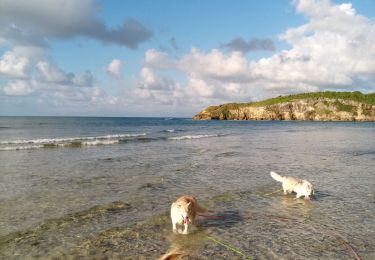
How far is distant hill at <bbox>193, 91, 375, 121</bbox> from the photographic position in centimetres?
14612

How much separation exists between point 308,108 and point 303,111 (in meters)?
2.95

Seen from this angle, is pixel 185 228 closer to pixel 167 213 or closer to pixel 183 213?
pixel 183 213

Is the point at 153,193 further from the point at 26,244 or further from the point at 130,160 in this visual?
the point at 130,160

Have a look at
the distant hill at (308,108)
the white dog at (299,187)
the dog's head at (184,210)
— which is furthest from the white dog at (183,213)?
the distant hill at (308,108)

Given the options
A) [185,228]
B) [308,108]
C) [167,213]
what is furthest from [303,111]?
[185,228]

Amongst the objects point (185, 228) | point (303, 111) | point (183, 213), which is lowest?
point (185, 228)

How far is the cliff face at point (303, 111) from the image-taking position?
14538cm

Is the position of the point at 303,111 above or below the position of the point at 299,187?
above

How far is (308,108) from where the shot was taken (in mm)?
155500

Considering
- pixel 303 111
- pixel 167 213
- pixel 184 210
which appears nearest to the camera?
pixel 184 210

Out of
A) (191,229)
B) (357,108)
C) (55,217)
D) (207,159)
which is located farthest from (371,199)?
(357,108)

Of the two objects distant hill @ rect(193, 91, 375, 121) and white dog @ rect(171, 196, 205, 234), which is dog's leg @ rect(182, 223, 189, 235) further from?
distant hill @ rect(193, 91, 375, 121)

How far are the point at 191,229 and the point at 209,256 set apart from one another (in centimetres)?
140

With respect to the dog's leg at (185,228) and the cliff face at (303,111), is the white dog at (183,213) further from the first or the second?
the cliff face at (303,111)
